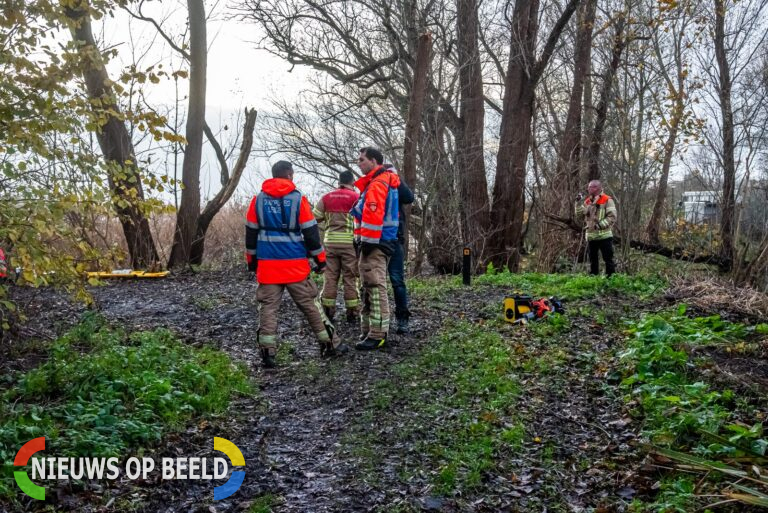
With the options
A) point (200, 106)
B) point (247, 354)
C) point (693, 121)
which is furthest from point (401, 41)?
point (247, 354)

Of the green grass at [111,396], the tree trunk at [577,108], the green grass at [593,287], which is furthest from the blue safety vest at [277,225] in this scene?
the tree trunk at [577,108]

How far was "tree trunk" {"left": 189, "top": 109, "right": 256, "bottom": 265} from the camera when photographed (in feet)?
53.1

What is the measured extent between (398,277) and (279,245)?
189cm

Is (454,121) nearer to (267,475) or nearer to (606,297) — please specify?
(606,297)

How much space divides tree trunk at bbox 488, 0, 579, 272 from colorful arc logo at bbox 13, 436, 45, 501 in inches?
547

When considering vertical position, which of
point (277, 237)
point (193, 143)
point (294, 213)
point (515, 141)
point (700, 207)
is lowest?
point (277, 237)

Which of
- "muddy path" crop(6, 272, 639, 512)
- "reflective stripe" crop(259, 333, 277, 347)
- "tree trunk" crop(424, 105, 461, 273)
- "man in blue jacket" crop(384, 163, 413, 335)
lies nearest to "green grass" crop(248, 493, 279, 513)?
"muddy path" crop(6, 272, 639, 512)

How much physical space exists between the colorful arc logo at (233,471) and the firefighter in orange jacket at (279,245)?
86.4 inches

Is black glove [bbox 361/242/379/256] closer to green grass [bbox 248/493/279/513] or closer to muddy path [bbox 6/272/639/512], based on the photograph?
muddy path [bbox 6/272/639/512]

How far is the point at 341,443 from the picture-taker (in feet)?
17.3

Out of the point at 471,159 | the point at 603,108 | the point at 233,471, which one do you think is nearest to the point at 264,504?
the point at 233,471

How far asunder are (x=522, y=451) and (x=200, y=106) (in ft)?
44.8

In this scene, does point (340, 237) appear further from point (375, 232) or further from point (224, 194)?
point (224, 194)

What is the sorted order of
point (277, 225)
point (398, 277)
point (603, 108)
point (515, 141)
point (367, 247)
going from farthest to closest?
point (515, 141)
point (603, 108)
point (398, 277)
point (367, 247)
point (277, 225)
